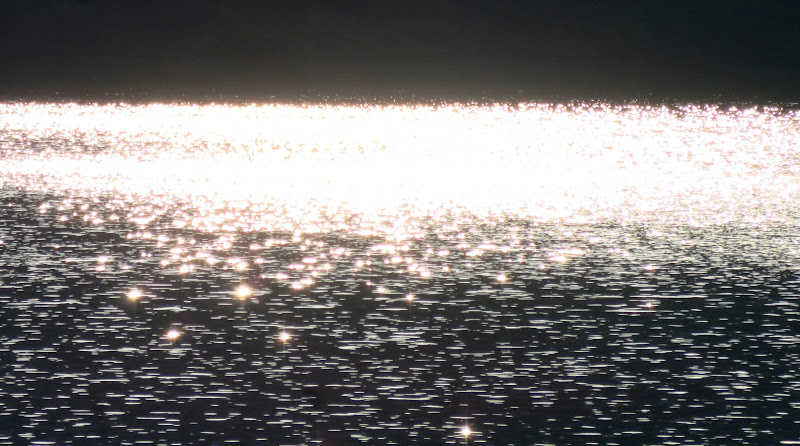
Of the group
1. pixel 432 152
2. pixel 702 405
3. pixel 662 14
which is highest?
pixel 662 14

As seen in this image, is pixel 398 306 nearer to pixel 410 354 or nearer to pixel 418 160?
pixel 410 354

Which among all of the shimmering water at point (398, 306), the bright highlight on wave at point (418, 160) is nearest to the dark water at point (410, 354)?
the shimmering water at point (398, 306)

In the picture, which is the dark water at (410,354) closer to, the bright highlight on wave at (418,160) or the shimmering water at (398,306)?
the shimmering water at (398,306)

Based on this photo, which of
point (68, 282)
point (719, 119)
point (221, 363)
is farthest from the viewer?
point (719, 119)

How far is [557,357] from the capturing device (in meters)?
20.8

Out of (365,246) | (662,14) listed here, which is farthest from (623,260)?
(662,14)

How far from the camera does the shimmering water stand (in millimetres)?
17344

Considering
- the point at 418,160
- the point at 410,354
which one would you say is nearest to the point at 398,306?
the point at 410,354

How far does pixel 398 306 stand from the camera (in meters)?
24.7

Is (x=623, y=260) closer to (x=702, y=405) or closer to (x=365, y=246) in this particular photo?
(x=365, y=246)

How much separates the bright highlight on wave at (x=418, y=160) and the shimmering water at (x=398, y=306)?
0.40 m

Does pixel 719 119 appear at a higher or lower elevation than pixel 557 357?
higher

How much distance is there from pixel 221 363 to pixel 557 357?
568 cm

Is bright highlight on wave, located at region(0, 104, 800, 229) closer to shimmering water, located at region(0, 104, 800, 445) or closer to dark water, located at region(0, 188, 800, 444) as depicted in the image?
shimmering water, located at region(0, 104, 800, 445)
